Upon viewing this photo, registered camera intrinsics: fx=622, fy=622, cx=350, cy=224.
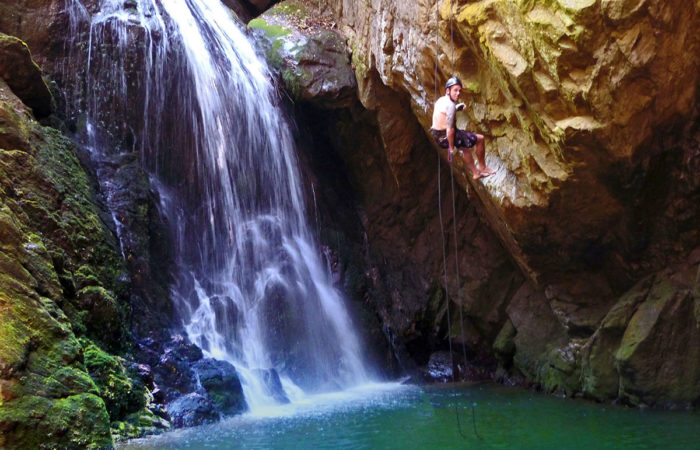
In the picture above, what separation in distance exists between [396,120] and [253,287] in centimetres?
502

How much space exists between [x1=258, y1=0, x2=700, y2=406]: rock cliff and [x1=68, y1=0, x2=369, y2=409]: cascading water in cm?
167

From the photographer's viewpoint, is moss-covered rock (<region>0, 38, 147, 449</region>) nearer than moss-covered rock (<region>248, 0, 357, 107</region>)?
Yes

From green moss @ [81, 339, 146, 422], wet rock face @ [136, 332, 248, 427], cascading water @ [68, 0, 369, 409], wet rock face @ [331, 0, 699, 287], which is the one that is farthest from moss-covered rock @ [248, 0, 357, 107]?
green moss @ [81, 339, 146, 422]

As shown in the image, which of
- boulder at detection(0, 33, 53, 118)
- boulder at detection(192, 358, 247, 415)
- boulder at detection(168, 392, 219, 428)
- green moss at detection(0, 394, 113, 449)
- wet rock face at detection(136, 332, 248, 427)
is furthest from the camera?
boulder at detection(0, 33, 53, 118)

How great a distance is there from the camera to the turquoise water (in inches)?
319

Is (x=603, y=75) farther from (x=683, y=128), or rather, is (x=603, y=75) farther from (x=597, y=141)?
(x=683, y=128)

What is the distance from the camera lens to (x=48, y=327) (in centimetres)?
749

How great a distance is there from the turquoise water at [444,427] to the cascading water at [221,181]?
214 centimetres

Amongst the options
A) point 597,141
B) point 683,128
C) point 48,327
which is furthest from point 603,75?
point 48,327

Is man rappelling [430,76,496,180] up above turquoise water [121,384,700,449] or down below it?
above

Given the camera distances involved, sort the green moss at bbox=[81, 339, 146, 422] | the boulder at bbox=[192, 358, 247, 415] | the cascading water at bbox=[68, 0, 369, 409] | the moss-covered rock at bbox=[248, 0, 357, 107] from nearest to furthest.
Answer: the green moss at bbox=[81, 339, 146, 422], the boulder at bbox=[192, 358, 247, 415], the cascading water at bbox=[68, 0, 369, 409], the moss-covered rock at bbox=[248, 0, 357, 107]

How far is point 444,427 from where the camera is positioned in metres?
9.15

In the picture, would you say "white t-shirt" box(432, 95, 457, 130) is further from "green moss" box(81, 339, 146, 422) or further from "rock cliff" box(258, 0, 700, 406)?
"green moss" box(81, 339, 146, 422)

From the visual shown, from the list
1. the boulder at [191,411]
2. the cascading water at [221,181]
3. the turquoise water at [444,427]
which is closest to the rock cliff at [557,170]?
the turquoise water at [444,427]
